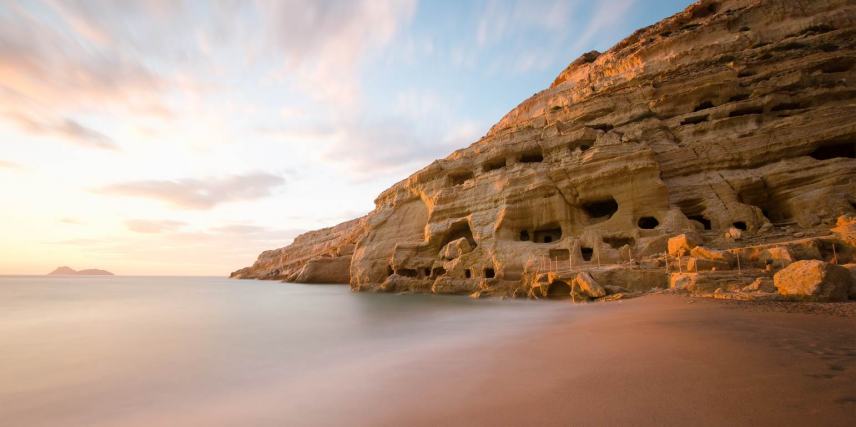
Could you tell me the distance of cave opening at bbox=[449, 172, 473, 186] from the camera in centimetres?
2553

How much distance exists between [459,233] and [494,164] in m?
5.05

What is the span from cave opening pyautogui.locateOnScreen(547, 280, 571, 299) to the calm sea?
3437mm

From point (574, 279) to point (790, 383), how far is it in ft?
36.4

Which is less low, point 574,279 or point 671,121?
point 671,121

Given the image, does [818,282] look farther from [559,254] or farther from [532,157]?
[532,157]

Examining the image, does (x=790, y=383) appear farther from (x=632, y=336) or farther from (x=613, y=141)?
(x=613, y=141)

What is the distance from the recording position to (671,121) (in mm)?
21500

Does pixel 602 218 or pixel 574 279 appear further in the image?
pixel 602 218

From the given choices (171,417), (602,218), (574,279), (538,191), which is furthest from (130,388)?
(602,218)

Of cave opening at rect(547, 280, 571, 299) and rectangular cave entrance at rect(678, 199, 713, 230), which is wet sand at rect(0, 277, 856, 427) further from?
rectangular cave entrance at rect(678, 199, 713, 230)

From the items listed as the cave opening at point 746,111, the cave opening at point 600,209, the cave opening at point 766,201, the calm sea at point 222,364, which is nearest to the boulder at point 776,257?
the calm sea at point 222,364

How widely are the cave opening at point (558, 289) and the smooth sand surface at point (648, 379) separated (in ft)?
28.9

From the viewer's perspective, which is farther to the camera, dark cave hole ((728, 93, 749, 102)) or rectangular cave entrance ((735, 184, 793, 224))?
dark cave hole ((728, 93, 749, 102))

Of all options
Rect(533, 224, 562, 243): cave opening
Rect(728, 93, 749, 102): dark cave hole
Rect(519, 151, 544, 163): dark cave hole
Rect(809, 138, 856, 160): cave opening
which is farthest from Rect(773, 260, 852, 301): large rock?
Rect(728, 93, 749, 102): dark cave hole
